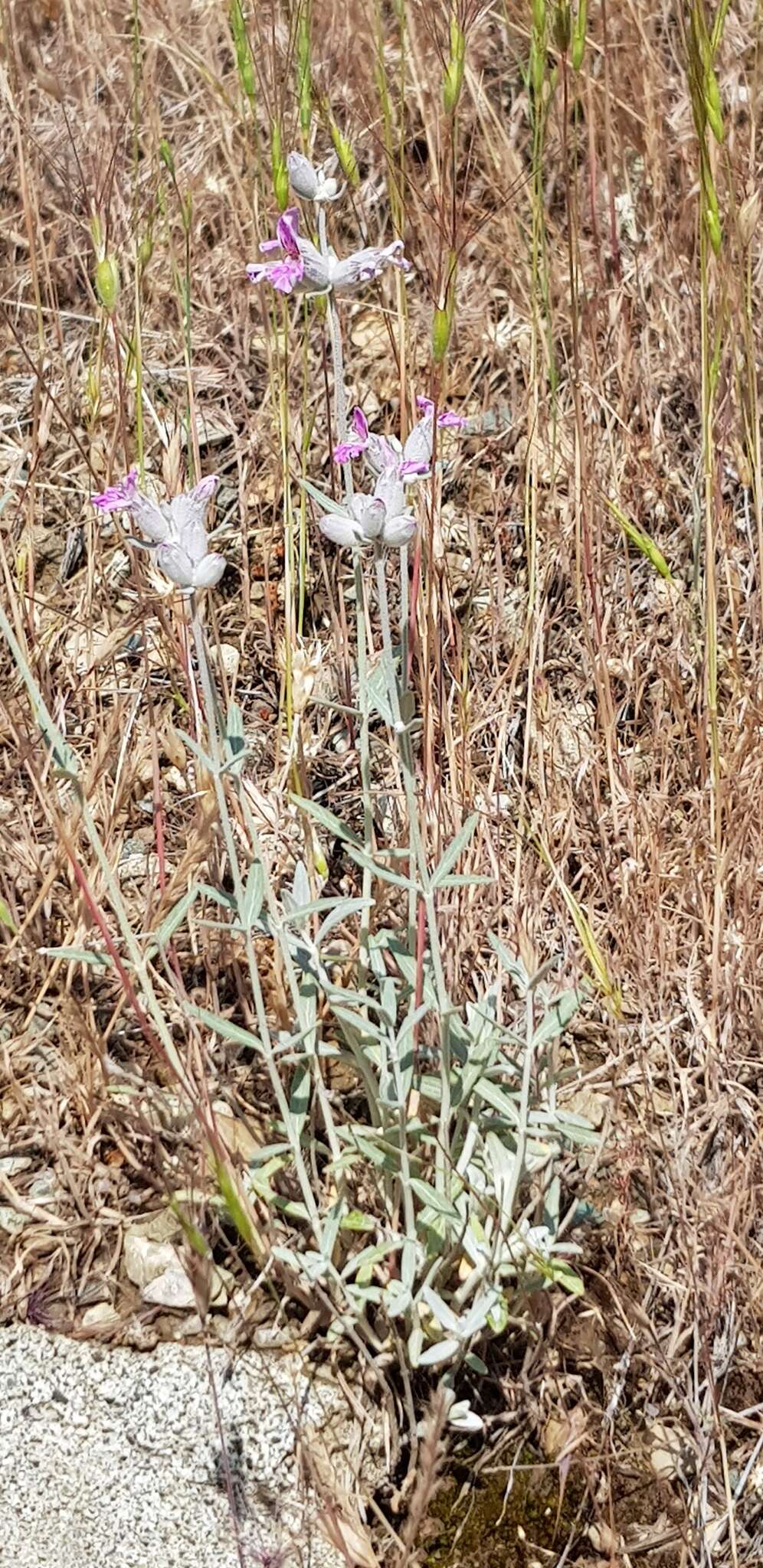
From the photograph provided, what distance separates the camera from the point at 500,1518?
1536 millimetres

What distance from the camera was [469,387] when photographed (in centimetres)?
246

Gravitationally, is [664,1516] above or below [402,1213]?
below

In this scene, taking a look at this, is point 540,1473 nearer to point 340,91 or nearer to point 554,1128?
point 554,1128

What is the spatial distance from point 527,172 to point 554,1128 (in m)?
1.76

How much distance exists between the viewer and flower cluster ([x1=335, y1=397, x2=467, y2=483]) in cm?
139

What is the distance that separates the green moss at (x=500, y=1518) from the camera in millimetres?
1521

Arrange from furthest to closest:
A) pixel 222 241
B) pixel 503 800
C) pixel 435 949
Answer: pixel 222 241 < pixel 503 800 < pixel 435 949

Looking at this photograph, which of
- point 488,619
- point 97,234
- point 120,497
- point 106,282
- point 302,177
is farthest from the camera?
point 488,619

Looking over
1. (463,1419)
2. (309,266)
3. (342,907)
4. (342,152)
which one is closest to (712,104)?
(342,152)

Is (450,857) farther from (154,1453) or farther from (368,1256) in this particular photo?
(154,1453)

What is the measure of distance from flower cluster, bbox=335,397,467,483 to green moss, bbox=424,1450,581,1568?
1104 mm

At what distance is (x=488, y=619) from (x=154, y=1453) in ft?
4.36

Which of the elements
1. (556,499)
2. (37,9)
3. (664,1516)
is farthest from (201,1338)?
(37,9)

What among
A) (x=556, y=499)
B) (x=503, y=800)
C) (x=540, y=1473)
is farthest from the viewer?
(x=556, y=499)
